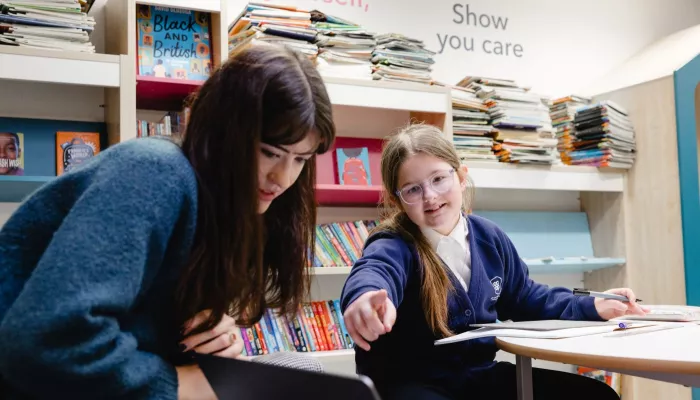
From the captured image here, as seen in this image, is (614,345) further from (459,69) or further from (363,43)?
(459,69)

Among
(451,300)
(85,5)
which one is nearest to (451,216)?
(451,300)

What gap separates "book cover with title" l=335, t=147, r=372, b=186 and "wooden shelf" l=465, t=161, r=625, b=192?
0.48 meters

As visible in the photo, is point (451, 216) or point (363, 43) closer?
point (451, 216)

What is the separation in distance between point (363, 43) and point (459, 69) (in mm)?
927

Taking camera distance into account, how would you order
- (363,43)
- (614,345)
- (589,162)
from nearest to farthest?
(614,345) < (363,43) < (589,162)

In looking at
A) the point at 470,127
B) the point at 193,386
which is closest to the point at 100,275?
the point at 193,386

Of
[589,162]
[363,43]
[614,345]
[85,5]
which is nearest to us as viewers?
[614,345]

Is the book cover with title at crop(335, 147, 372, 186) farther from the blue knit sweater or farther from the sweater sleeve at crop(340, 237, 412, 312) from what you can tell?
the blue knit sweater

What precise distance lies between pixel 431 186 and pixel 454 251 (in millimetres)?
195

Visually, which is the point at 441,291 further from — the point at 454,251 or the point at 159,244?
the point at 159,244

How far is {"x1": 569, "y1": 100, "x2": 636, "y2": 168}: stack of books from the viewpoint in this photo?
3377 millimetres

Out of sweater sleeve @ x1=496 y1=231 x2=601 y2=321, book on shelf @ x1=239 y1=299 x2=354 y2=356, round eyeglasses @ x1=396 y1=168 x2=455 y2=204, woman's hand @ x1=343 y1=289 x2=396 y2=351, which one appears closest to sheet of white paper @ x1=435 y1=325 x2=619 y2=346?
woman's hand @ x1=343 y1=289 x2=396 y2=351

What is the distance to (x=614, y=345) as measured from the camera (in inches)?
48.5

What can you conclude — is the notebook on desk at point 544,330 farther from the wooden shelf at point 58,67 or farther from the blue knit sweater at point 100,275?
the wooden shelf at point 58,67
